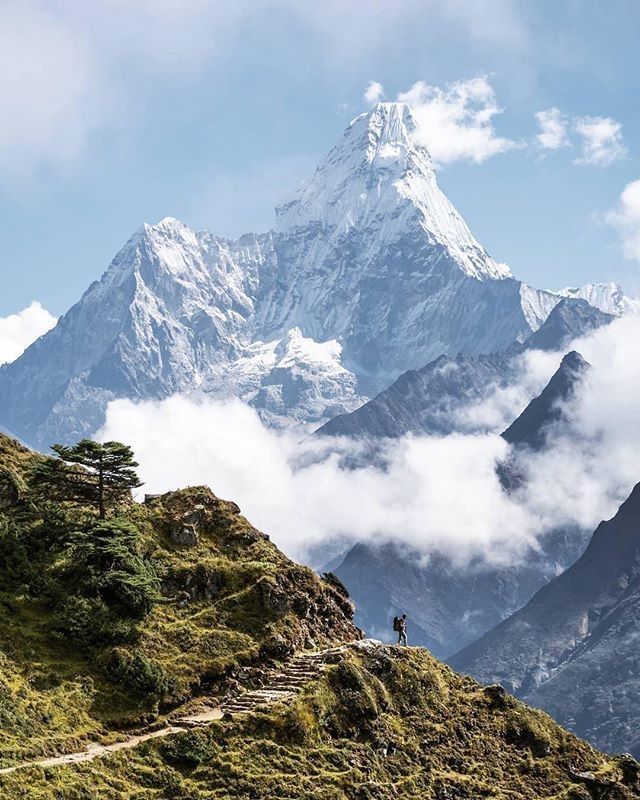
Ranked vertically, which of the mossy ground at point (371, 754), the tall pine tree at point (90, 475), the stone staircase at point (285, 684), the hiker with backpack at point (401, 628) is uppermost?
the tall pine tree at point (90, 475)

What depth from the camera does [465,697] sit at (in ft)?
279

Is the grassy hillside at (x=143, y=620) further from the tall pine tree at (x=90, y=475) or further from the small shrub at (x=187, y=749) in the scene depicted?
the small shrub at (x=187, y=749)

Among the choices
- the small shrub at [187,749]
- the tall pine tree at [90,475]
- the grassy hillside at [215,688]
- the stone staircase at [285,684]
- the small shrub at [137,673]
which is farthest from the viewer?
the tall pine tree at [90,475]

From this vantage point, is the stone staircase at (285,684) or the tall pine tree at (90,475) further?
the tall pine tree at (90,475)

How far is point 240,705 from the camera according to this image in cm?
7206

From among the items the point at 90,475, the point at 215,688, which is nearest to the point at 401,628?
the point at 215,688

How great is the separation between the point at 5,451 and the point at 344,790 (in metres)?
54.6

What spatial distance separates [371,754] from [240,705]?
10213mm

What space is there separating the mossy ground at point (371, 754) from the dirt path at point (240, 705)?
3.59 feet

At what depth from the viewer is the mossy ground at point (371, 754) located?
6206 cm

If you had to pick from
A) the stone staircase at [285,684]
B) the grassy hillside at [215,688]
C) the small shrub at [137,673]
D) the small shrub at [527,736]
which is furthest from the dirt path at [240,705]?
the small shrub at [527,736]

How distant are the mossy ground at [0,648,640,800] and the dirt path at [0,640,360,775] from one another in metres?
1.10

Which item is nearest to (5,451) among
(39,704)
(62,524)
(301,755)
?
(62,524)

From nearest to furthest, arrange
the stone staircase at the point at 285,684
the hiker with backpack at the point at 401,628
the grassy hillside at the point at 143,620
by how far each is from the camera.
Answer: the grassy hillside at the point at 143,620 → the stone staircase at the point at 285,684 → the hiker with backpack at the point at 401,628
